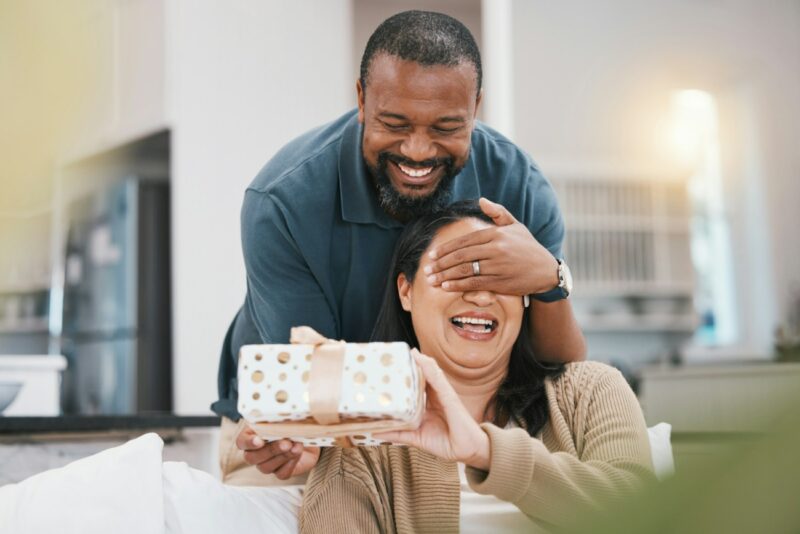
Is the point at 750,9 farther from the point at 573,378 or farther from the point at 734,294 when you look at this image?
the point at 573,378

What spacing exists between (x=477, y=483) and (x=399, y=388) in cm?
28

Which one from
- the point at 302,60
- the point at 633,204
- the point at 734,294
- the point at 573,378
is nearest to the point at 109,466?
A: the point at 573,378

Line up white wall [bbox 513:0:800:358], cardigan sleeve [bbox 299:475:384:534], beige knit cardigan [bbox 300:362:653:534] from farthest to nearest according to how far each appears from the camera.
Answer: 1. white wall [bbox 513:0:800:358]
2. cardigan sleeve [bbox 299:475:384:534]
3. beige knit cardigan [bbox 300:362:653:534]

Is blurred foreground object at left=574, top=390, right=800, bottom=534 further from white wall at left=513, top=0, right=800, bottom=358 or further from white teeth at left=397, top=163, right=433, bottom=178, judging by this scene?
white wall at left=513, top=0, right=800, bottom=358

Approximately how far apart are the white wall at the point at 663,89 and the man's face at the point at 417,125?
15.2ft

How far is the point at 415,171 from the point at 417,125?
0.08 metres

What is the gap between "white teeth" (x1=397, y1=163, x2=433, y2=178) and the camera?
4.63 feet

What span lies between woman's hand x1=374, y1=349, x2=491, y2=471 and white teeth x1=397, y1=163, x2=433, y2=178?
452 mm

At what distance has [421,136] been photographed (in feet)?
4.51

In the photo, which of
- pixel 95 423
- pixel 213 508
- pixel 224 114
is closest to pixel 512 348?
pixel 213 508

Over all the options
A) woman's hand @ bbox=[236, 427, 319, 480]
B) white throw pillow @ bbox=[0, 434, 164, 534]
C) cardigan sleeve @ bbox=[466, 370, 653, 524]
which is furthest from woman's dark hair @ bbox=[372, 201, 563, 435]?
white throw pillow @ bbox=[0, 434, 164, 534]

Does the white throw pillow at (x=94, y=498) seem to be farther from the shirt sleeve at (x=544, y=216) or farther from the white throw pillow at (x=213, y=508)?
the shirt sleeve at (x=544, y=216)

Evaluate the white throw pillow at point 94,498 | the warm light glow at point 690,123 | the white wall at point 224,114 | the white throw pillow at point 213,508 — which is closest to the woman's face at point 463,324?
the white throw pillow at point 213,508

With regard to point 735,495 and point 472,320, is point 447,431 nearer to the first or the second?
point 472,320
